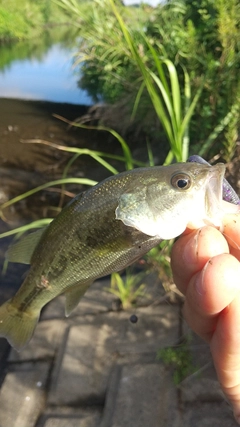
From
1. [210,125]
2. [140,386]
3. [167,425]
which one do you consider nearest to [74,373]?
[140,386]

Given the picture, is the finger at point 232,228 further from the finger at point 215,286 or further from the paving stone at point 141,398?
the paving stone at point 141,398

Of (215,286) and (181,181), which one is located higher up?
(181,181)

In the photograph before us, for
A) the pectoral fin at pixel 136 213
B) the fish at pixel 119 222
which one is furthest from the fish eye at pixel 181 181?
the pectoral fin at pixel 136 213

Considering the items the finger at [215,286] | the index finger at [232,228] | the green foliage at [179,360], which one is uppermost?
the index finger at [232,228]

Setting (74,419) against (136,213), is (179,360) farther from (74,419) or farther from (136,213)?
(136,213)

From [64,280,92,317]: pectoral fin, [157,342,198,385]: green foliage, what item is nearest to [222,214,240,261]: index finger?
[64,280,92,317]: pectoral fin

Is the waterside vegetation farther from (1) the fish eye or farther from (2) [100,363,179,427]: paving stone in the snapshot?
(1) the fish eye

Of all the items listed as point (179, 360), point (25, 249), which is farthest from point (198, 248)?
point (179, 360)
